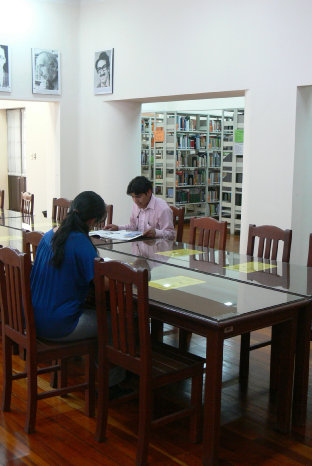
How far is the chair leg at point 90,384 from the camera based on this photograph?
2902mm

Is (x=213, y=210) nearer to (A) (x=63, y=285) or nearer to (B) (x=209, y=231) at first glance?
(B) (x=209, y=231)

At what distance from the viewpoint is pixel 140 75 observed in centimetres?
670

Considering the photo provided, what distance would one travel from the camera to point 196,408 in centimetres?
265

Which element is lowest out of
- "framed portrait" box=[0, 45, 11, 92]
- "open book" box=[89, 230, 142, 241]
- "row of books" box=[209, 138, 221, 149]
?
"open book" box=[89, 230, 142, 241]

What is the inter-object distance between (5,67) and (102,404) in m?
5.52

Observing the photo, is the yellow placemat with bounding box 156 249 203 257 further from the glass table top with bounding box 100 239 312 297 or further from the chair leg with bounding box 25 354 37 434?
the chair leg with bounding box 25 354 37 434

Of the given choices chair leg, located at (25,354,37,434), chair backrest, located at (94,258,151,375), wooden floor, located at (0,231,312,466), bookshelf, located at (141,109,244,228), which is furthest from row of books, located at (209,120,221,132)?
chair leg, located at (25,354,37,434)

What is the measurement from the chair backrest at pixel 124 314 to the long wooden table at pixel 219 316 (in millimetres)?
168

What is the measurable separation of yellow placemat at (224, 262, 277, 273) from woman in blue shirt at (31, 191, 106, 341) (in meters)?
1.01

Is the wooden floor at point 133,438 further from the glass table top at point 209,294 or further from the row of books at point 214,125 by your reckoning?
the row of books at point 214,125

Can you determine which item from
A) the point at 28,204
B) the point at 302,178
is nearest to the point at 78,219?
the point at 302,178

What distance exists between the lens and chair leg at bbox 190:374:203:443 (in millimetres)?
2664

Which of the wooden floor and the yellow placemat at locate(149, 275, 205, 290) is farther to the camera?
the yellow placemat at locate(149, 275, 205, 290)

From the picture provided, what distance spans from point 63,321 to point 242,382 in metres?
1.31
